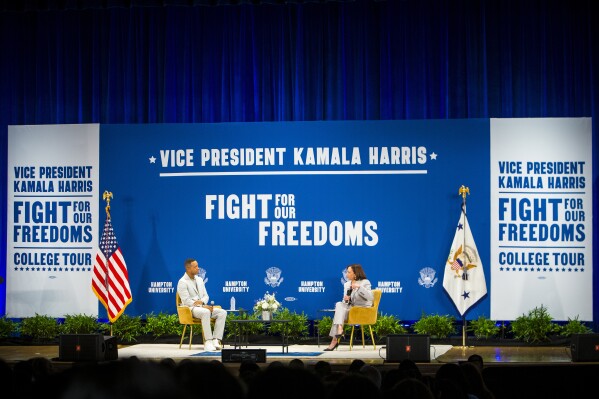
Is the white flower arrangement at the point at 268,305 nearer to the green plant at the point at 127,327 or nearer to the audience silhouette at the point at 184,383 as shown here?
the green plant at the point at 127,327

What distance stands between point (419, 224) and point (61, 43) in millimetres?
5398

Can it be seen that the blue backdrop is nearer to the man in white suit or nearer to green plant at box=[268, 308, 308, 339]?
green plant at box=[268, 308, 308, 339]

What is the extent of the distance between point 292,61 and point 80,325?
431 centimetres

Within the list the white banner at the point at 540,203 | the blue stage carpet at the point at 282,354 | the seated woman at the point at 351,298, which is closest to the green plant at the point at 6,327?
the blue stage carpet at the point at 282,354

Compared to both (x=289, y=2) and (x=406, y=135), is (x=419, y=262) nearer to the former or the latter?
(x=406, y=135)

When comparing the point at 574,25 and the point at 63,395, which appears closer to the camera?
the point at 63,395

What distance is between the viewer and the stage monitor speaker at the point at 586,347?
29.7 ft

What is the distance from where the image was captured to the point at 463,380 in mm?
4172

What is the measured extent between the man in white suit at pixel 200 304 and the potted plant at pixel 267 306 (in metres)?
0.41

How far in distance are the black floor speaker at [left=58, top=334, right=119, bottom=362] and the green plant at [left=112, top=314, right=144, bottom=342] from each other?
2011 mm

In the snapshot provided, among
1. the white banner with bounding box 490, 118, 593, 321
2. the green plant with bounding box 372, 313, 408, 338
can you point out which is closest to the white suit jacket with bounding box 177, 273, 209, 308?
the green plant with bounding box 372, 313, 408, 338

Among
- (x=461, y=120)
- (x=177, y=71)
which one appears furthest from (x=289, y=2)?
(x=461, y=120)

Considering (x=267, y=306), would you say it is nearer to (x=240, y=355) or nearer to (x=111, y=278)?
(x=240, y=355)

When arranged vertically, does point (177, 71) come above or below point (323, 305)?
above
